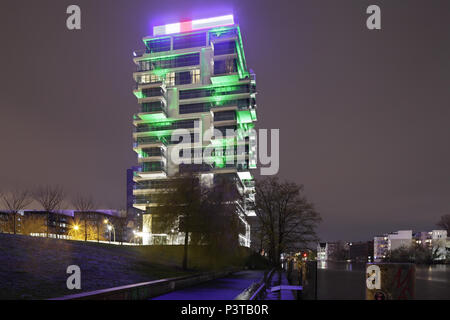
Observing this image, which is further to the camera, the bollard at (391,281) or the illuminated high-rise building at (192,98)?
the illuminated high-rise building at (192,98)

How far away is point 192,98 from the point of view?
10662 cm

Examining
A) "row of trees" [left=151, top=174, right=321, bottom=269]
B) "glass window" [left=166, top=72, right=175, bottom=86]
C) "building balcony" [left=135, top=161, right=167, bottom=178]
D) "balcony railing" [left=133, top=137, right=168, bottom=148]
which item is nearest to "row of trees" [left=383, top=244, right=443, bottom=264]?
"building balcony" [left=135, top=161, right=167, bottom=178]

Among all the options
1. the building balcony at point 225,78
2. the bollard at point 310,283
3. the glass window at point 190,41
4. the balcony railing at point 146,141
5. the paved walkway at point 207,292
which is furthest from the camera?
the glass window at point 190,41

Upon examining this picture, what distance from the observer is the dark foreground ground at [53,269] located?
14055 millimetres

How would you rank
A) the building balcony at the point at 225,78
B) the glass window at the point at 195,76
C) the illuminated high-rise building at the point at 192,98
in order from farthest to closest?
the glass window at the point at 195,76 < the building balcony at the point at 225,78 < the illuminated high-rise building at the point at 192,98

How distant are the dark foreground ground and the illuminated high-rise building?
231 ft

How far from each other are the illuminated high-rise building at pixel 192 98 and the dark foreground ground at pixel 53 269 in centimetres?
7040

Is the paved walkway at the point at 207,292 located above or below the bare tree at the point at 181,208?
below

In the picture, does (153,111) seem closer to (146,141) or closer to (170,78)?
(146,141)

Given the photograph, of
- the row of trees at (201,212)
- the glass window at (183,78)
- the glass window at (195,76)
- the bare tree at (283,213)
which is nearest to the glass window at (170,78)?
the glass window at (183,78)

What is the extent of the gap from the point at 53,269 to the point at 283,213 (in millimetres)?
41217

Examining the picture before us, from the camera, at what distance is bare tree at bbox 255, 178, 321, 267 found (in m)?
54.4

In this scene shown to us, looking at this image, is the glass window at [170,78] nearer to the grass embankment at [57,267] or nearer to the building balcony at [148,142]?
the building balcony at [148,142]
